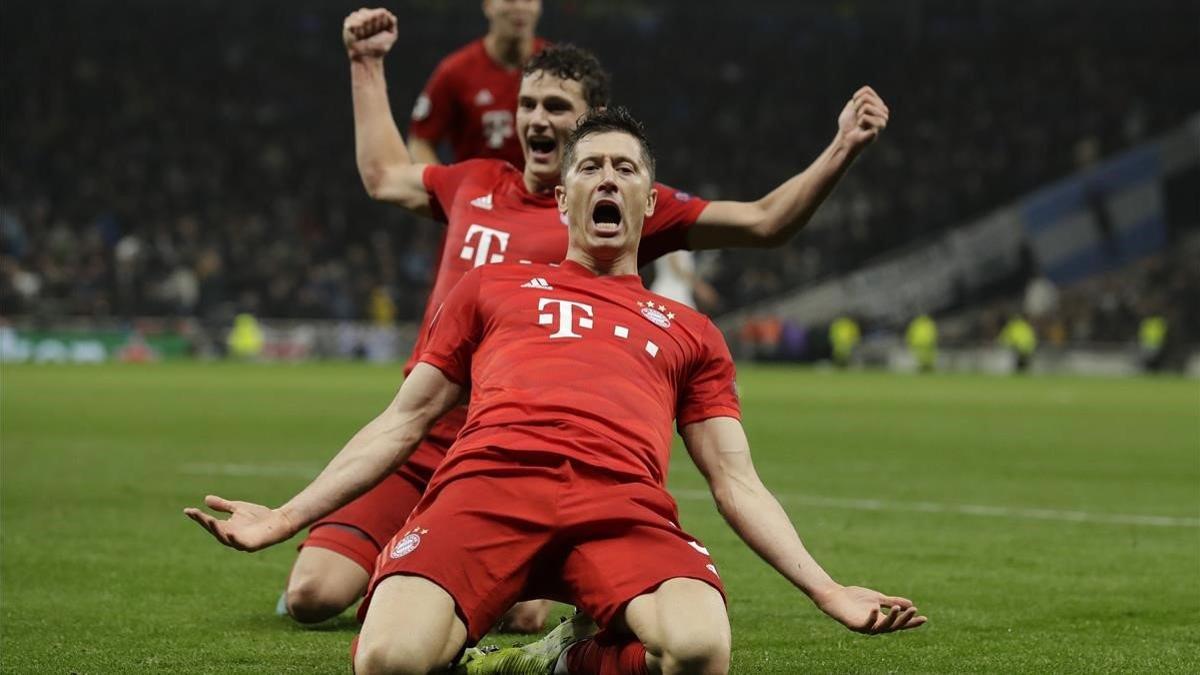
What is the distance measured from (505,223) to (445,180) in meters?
0.42

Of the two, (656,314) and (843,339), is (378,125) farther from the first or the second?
(843,339)

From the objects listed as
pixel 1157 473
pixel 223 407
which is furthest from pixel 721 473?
pixel 223 407

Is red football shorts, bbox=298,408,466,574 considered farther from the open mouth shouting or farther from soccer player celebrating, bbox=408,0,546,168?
soccer player celebrating, bbox=408,0,546,168

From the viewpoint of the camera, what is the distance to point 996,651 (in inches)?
209

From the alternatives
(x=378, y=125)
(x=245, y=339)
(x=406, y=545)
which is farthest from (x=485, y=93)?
(x=245, y=339)

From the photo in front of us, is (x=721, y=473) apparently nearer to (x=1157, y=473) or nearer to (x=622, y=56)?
(x=1157, y=473)

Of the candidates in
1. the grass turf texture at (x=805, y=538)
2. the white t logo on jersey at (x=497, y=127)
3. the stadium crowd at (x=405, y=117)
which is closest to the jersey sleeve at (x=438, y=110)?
the white t logo on jersey at (x=497, y=127)

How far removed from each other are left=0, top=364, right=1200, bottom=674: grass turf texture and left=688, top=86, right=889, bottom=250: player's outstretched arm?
1356 mm

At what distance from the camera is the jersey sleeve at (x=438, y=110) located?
7.91 meters

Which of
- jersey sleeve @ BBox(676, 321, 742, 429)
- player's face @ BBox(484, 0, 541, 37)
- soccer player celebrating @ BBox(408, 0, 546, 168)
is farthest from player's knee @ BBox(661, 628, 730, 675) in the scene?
player's face @ BBox(484, 0, 541, 37)

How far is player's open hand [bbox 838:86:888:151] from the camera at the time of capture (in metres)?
5.04

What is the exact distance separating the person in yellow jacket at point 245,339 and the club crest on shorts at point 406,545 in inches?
1283

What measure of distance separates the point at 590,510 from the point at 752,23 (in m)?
42.4

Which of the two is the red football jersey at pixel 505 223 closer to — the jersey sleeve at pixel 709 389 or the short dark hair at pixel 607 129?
the short dark hair at pixel 607 129
